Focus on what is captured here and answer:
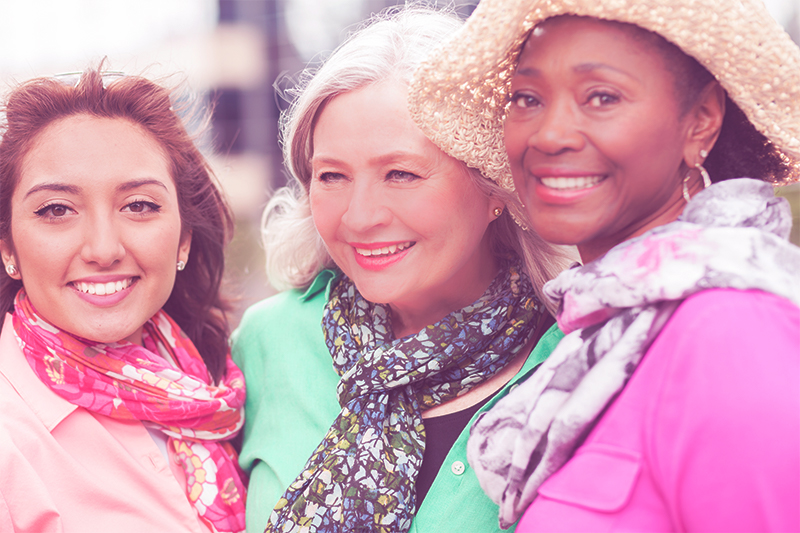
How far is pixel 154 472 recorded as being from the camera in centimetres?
211

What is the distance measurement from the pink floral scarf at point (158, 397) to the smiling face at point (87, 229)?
0.07 m

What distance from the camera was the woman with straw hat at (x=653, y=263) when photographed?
3.81ft

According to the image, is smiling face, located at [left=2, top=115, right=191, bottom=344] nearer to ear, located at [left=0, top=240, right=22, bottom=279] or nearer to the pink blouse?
ear, located at [left=0, top=240, right=22, bottom=279]

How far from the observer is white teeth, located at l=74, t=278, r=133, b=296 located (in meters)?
2.07

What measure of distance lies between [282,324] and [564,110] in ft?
5.10

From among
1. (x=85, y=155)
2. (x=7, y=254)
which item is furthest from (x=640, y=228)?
(x=7, y=254)

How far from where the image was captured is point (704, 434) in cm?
116

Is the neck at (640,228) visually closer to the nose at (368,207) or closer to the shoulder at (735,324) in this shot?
the shoulder at (735,324)

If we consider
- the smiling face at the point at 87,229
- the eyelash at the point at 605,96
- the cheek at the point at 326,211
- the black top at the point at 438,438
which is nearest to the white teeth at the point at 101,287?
the smiling face at the point at 87,229

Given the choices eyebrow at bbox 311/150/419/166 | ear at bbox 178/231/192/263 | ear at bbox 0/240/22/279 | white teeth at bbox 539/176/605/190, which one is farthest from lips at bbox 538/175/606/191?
ear at bbox 0/240/22/279

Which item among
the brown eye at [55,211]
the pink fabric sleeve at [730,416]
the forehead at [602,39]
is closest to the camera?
the pink fabric sleeve at [730,416]

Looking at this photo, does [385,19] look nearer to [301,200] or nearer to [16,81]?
[301,200]

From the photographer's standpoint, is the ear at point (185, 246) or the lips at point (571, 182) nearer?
the lips at point (571, 182)

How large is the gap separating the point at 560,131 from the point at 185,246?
151 centimetres
